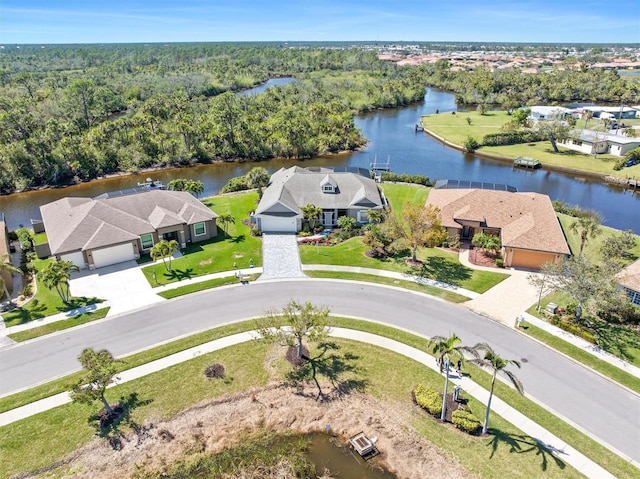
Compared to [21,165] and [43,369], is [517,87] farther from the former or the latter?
[43,369]

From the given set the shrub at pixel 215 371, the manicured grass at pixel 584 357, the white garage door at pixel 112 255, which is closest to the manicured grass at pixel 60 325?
the white garage door at pixel 112 255

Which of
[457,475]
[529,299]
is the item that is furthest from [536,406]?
[529,299]

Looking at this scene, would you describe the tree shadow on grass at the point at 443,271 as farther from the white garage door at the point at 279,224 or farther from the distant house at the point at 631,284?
the white garage door at the point at 279,224

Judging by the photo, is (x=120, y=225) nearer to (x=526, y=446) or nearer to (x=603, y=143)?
(x=526, y=446)

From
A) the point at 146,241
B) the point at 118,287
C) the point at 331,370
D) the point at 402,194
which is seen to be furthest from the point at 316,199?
the point at 331,370

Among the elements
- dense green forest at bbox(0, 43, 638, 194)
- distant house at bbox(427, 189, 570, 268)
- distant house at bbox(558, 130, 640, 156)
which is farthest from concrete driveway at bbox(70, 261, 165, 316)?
distant house at bbox(558, 130, 640, 156)

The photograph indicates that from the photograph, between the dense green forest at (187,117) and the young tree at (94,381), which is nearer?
the young tree at (94,381)

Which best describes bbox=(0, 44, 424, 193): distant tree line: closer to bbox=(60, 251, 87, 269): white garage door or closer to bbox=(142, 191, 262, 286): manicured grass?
bbox=(142, 191, 262, 286): manicured grass
